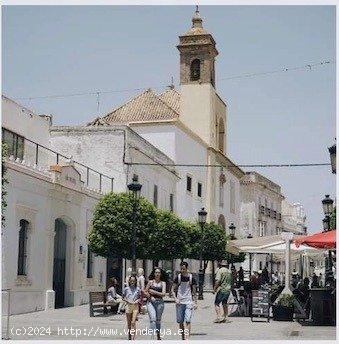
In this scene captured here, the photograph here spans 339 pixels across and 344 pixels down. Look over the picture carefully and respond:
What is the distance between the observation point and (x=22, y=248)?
64.1 ft

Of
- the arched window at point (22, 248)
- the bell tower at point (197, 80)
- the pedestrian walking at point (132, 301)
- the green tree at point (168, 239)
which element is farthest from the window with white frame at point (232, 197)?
the pedestrian walking at point (132, 301)

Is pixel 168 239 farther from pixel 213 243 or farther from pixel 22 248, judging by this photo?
pixel 213 243

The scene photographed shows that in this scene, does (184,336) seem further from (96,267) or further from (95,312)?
(96,267)

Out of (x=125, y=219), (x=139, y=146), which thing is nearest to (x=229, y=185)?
(x=139, y=146)

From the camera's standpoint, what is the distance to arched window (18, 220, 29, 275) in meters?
19.4

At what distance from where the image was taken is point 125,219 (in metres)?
22.3

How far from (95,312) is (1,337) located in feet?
21.6

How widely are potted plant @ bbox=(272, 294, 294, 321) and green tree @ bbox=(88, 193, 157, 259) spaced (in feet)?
22.3

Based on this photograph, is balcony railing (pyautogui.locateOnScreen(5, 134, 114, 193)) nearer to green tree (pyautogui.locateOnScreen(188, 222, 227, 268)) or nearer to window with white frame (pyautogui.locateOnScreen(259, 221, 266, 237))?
green tree (pyautogui.locateOnScreen(188, 222, 227, 268))

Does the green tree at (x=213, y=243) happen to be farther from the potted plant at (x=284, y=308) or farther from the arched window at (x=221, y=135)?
the potted plant at (x=284, y=308)

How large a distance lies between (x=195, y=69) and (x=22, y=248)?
2756 cm

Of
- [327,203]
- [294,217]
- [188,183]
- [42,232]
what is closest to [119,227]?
[42,232]

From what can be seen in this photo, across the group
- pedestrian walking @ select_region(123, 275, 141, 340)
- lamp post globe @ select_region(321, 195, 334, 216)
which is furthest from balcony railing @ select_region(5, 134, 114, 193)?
pedestrian walking @ select_region(123, 275, 141, 340)

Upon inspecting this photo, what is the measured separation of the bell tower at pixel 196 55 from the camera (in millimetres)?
44594
